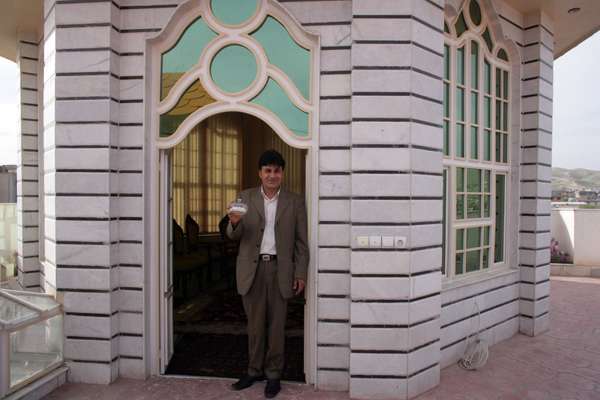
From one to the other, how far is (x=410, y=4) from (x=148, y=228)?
306 cm

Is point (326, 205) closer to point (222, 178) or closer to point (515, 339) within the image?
point (515, 339)

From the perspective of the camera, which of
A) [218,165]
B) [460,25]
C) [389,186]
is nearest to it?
[389,186]

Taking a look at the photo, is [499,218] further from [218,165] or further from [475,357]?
[218,165]

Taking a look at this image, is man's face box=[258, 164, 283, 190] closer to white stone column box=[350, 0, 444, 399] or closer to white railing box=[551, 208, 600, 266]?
white stone column box=[350, 0, 444, 399]

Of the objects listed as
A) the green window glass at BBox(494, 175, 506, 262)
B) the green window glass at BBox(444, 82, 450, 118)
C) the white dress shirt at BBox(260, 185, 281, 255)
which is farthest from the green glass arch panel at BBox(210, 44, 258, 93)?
the green window glass at BBox(494, 175, 506, 262)

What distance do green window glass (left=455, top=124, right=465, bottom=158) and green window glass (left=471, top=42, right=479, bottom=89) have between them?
1.82 feet

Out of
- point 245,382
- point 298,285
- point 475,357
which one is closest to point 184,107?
point 298,285

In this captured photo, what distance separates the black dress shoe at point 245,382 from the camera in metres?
3.72

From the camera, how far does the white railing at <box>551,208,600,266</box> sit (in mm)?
9805

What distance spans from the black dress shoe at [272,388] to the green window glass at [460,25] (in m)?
4.05

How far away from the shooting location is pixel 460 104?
15.3ft

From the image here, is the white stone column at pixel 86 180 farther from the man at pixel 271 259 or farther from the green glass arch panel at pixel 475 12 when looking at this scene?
the green glass arch panel at pixel 475 12

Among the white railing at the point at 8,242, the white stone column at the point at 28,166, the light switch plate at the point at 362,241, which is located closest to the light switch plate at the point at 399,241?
the light switch plate at the point at 362,241

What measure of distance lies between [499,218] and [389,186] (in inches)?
98.3
